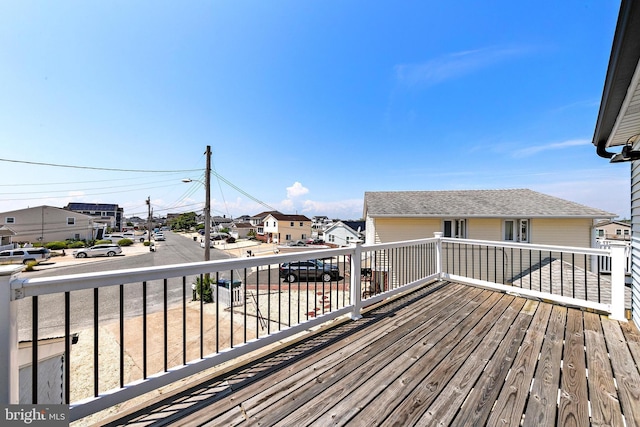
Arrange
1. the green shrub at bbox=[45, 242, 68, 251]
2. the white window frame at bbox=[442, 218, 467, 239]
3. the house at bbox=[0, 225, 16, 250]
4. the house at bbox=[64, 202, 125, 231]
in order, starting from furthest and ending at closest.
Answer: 1. the house at bbox=[64, 202, 125, 231]
2. the green shrub at bbox=[45, 242, 68, 251]
3. the house at bbox=[0, 225, 16, 250]
4. the white window frame at bbox=[442, 218, 467, 239]

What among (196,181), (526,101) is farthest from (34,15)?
(526,101)

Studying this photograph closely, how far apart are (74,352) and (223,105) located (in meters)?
9.50

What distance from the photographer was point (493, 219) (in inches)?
419

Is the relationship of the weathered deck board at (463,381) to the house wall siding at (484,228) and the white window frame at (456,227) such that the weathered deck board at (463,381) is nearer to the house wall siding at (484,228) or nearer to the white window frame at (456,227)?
the white window frame at (456,227)

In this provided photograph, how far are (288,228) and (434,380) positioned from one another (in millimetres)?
36897

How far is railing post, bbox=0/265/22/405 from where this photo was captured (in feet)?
3.75

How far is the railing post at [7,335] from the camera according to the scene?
1.14 m

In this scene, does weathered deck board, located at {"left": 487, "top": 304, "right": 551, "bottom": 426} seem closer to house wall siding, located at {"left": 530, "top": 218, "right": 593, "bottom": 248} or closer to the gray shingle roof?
the gray shingle roof

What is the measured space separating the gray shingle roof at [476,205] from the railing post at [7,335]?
409 inches

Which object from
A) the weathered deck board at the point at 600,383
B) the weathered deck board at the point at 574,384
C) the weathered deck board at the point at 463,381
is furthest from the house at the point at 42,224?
the weathered deck board at the point at 600,383

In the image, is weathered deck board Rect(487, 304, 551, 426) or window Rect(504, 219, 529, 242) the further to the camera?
window Rect(504, 219, 529, 242)

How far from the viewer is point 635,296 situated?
315 cm

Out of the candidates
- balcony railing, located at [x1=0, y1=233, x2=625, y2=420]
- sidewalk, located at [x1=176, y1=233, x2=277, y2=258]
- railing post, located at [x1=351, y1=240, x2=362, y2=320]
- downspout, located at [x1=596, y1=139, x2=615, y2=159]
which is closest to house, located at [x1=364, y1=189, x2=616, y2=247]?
balcony railing, located at [x1=0, y1=233, x2=625, y2=420]

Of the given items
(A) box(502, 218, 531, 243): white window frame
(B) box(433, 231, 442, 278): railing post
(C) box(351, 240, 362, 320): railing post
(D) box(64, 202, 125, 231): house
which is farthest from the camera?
(D) box(64, 202, 125, 231): house
